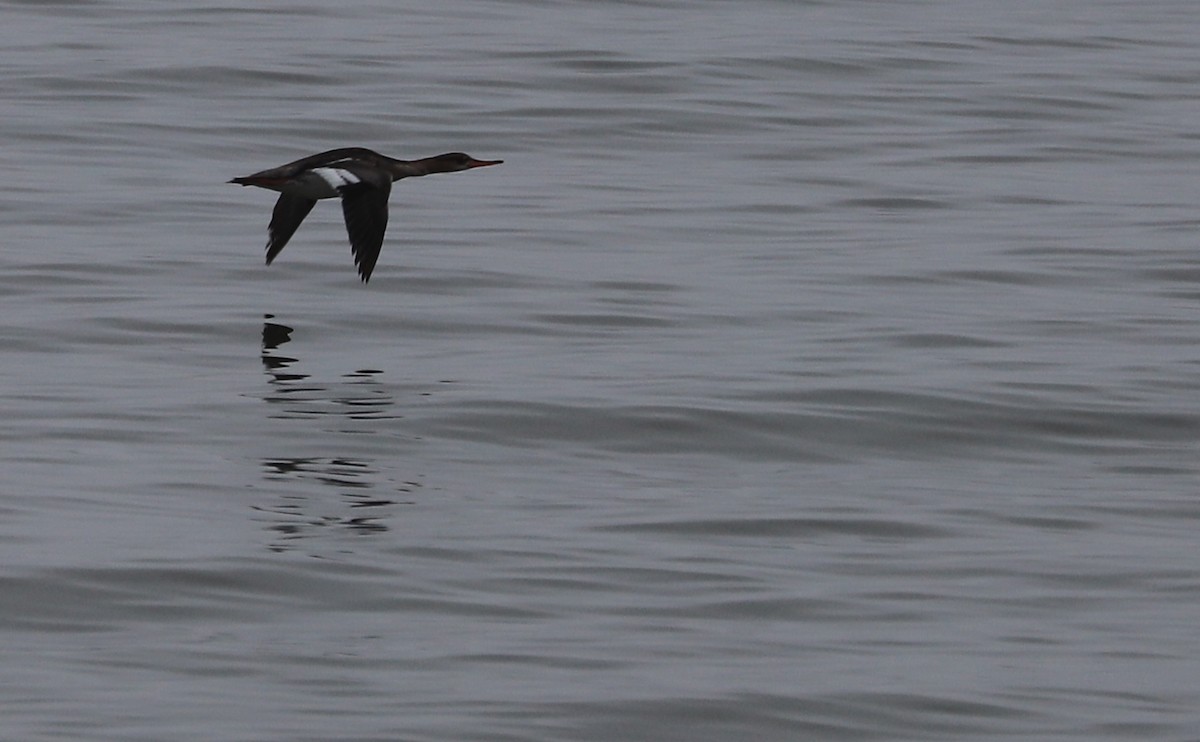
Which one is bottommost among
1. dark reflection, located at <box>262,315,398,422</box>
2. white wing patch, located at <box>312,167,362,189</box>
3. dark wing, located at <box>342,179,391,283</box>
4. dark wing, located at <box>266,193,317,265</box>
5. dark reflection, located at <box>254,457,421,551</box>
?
dark reflection, located at <box>262,315,398,422</box>

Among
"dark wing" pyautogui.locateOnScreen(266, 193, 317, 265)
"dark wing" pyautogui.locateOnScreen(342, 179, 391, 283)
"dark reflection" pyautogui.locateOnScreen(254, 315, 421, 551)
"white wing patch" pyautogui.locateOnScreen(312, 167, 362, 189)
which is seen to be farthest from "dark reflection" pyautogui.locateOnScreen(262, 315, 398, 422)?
"dark wing" pyautogui.locateOnScreen(266, 193, 317, 265)

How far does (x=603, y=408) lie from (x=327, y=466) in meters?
1.33

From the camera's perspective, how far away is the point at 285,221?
1272 centimetres

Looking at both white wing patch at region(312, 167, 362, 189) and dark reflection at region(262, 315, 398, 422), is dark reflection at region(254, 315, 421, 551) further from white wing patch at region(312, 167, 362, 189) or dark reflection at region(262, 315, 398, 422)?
white wing patch at region(312, 167, 362, 189)

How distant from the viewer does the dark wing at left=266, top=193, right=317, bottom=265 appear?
1270 cm

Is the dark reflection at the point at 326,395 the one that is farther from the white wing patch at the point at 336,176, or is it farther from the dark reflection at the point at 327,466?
the white wing patch at the point at 336,176

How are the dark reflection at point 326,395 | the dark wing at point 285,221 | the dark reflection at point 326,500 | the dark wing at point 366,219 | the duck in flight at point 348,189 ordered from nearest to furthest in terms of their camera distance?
the dark reflection at point 326,500 → the dark reflection at point 326,395 → the dark wing at point 366,219 → the duck in flight at point 348,189 → the dark wing at point 285,221

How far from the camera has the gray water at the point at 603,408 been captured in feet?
21.4

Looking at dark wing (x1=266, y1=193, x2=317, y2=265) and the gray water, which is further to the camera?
dark wing (x1=266, y1=193, x2=317, y2=265)

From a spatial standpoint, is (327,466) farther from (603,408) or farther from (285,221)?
(285,221)

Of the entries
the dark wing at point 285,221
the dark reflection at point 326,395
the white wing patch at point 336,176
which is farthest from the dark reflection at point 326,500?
the dark wing at point 285,221

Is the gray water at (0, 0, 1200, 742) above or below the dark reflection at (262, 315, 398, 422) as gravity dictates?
above

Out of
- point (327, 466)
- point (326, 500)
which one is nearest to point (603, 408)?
point (327, 466)

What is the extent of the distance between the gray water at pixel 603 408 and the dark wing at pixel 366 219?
1.09 ft
